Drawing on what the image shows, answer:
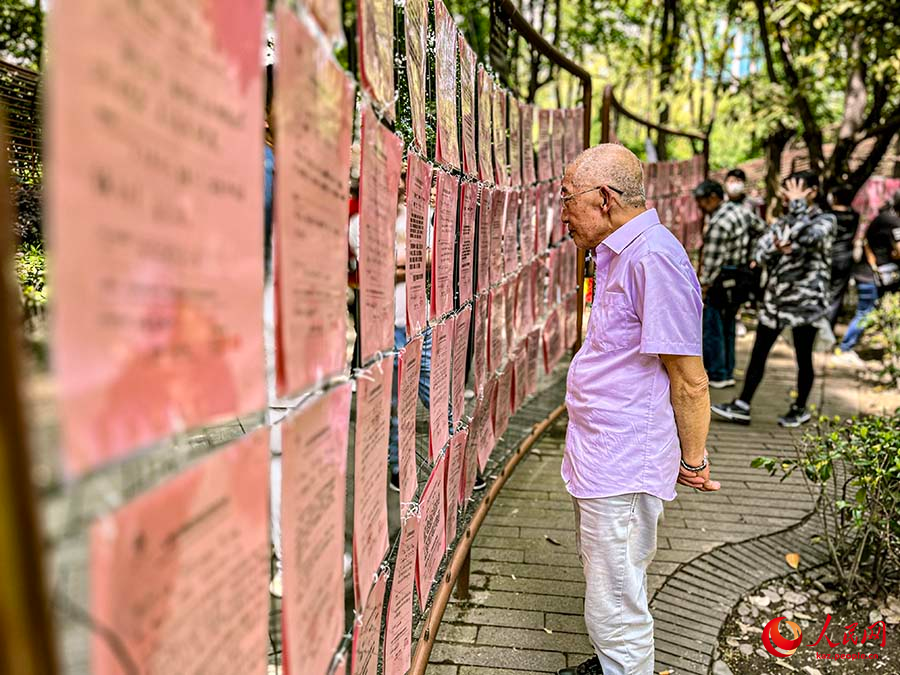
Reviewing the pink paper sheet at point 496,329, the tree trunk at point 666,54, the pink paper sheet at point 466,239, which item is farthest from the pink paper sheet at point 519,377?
the tree trunk at point 666,54

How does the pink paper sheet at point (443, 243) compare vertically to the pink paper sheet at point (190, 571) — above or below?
above

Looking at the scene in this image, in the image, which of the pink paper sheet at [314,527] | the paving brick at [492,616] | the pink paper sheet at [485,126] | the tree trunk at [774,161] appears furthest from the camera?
the tree trunk at [774,161]

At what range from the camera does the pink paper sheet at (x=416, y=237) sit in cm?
155

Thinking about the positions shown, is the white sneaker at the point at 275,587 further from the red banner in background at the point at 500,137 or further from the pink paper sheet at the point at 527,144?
the pink paper sheet at the point at 527,144

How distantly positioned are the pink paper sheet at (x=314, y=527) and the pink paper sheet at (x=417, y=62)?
0.73 metres

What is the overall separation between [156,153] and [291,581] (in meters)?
0.57

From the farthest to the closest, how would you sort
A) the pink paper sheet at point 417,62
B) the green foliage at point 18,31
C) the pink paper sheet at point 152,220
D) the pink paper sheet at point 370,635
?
1. the green foliage at point 18,31
2. the pink paper sheet at point 417,62
3. the pink paper sheet at point 370,635
4. the pink paper sheet at point 152,220

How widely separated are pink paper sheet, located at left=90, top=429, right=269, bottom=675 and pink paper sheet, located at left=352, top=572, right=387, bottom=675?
519 mm

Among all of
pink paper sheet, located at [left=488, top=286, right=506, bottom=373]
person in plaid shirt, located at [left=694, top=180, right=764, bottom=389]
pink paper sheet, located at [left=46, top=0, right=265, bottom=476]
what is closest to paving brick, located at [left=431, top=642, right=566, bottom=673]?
pink paper sheet, located at [left=488, top=286, right=506, bottom=373]

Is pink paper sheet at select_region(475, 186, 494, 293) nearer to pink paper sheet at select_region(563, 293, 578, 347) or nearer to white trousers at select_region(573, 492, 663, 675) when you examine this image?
white trousers at select_region(573, 492, 663, 675)

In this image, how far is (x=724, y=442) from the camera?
488 centimetres

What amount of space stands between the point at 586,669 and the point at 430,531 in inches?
35.1

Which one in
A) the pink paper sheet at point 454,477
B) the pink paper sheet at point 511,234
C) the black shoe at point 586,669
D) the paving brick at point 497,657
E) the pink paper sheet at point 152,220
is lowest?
the paving brick at point 497,657

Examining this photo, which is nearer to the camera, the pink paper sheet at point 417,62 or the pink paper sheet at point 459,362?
the pink paper sheet at point 417,62
